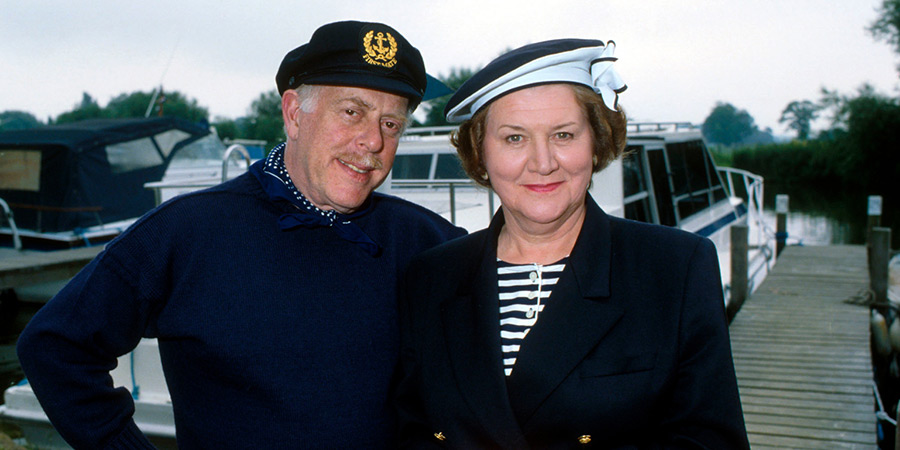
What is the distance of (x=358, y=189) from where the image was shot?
2092mm

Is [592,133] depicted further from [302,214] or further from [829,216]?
[829,216]

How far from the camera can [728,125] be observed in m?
129

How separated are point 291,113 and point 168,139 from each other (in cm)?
1144

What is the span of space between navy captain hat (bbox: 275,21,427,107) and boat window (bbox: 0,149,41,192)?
36.5 ft

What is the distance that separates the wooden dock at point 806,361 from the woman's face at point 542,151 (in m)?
3.79

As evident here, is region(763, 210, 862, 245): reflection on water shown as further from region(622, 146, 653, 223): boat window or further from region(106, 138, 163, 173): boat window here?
region(106, 138, 163, 173): boat window

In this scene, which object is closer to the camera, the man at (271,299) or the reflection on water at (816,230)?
the man at (271,299)

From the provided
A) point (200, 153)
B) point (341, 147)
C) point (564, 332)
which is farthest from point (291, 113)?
point (200, 153)

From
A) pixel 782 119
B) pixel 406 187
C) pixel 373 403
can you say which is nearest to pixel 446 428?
pixel 373 403

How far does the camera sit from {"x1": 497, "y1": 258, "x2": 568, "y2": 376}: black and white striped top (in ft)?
5.95

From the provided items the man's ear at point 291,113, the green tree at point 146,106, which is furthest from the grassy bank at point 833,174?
the green tree at point 146,106

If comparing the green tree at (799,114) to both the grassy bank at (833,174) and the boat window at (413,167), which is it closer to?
the grassy bank at (833,174)

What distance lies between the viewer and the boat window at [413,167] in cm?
695

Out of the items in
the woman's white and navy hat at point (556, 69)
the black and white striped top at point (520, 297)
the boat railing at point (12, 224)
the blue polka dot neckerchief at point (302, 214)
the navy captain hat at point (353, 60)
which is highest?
the navy captain hat at point (353, 60)
